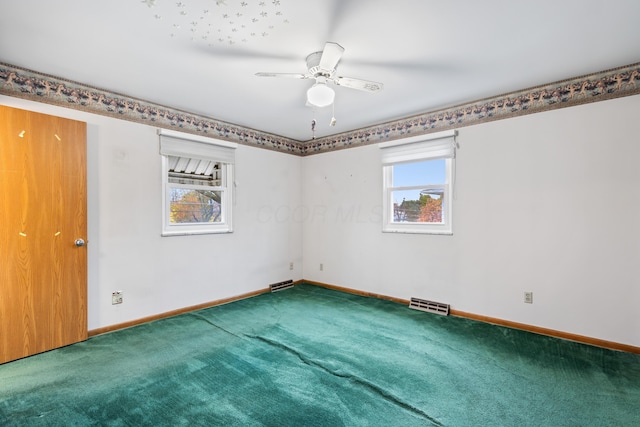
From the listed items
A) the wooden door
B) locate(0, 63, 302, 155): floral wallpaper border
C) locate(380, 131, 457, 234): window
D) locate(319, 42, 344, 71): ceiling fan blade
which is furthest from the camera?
locate(380, 131, 457, 234): window

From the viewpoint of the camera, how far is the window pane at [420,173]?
3827mm

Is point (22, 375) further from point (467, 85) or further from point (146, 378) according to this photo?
point (467, 85)

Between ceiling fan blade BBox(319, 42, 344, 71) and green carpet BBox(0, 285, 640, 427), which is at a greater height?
ceiling fan blade BBox(319, 42, 344, 71)

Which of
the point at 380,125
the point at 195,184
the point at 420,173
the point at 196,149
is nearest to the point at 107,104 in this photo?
the point at 196,149

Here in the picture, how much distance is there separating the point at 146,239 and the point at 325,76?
2.62 m

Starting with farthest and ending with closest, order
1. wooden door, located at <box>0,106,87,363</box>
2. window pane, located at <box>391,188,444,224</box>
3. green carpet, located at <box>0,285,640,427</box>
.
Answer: window pane, located at <box>391,188,444,224</box>, wooden door, located at <box>0,106,87,363</box>, green carpet, located at <box>0,285,640,427</box>

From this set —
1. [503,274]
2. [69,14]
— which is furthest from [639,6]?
[69,14]

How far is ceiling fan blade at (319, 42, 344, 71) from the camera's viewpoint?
6.71 ft

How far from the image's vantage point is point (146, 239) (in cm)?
342

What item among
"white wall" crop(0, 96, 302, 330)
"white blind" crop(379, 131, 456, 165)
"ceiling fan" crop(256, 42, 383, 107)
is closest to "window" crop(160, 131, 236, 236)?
"white wall" crop(0, 96, 302, 330)

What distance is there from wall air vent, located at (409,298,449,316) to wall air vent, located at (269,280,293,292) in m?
1.96

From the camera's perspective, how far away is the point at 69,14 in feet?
6.25

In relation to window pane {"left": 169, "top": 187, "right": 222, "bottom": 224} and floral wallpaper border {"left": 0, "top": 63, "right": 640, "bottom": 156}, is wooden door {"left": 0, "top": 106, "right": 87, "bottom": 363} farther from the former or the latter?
window pane {"left": 169, "top": 187, "right": 222, "bottom": 224}

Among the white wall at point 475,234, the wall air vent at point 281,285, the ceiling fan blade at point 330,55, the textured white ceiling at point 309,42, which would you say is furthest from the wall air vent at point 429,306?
the ceiling fan blade at point 330,55
